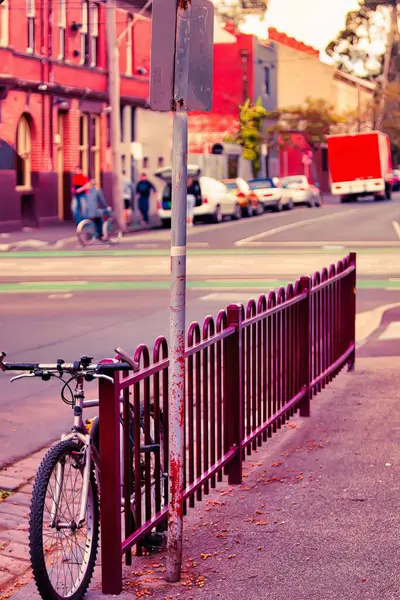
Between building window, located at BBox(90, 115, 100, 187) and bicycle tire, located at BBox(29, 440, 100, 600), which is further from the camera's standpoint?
building window, located at BBox(90, 115, 100, 187)

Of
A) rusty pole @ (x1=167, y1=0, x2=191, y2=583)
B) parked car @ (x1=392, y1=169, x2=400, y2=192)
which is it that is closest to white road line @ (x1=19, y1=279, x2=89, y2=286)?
rusty pole @ (x1=167, y1=0, x2=191, y2=583)

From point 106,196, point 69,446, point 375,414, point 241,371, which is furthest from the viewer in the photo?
point 106,196

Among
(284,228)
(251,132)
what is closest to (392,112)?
(251,132)

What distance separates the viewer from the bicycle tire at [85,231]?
34031 mm

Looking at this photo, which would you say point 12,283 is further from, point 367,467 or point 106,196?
point 106,196

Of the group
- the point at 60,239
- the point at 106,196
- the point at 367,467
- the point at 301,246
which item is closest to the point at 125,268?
the point at 301,246

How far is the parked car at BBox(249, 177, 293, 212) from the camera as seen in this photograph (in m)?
57.0

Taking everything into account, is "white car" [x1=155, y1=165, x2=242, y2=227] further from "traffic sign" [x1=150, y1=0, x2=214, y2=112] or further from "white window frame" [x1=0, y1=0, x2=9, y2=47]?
"traffic sign" [x1=150, y1=0, x2=214, y2=112]

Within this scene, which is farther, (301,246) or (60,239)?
(60,239)

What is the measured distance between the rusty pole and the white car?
3760 cm

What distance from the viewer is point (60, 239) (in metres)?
36.5

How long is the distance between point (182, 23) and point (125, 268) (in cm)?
2036

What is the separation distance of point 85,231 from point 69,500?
29230 millimetres

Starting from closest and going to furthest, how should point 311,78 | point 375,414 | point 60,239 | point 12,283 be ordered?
point 375,414, point 12,283, point 60,239, point 311,78
